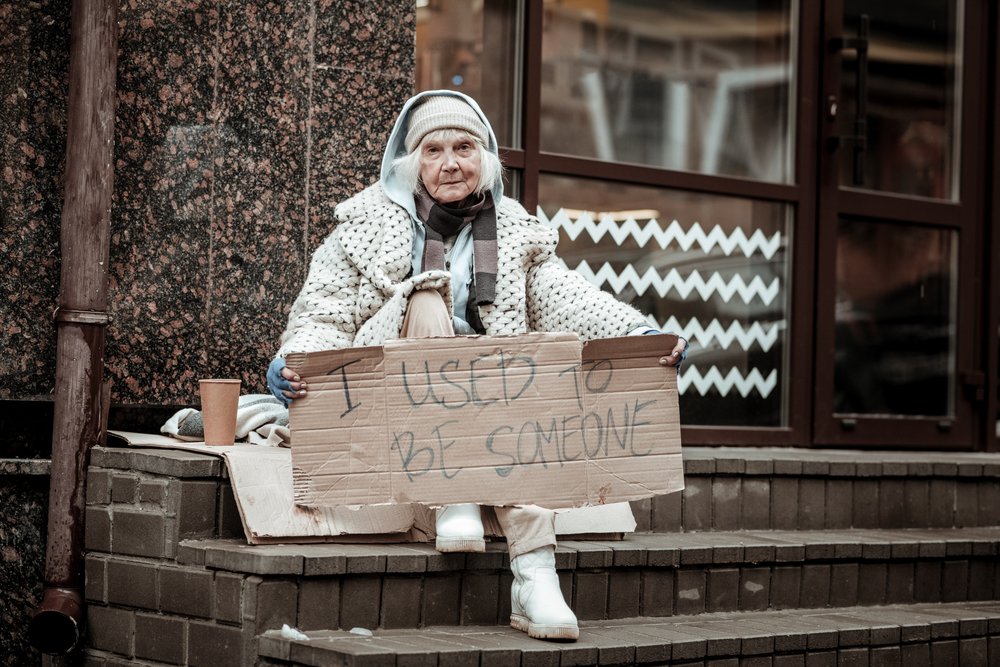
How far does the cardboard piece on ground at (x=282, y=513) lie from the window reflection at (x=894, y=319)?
129 inches

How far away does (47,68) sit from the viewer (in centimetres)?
467

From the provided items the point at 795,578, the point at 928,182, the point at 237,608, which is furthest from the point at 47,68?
the point at 928,182

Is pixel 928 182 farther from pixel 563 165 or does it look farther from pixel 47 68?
pixel 47 68

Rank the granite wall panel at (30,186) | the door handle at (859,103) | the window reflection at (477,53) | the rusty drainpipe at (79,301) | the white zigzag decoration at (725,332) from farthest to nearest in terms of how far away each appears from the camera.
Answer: the door handle at (859,103)
the white zigzag decoration at (725,332)
the window reflection at (477,53)
the granite wall panel at (30,186)
the rusty drainpipe at (79,301)

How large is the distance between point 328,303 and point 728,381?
261cm

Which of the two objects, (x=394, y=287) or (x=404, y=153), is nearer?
(x=394, y=287)

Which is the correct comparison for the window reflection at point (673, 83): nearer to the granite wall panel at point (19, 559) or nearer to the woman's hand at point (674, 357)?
the woman's hand at point (674, 357)

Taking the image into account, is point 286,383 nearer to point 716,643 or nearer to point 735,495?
point 716,643

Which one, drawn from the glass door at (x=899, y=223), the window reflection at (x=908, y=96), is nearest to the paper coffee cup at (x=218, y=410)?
the glass door at (x=899, y=223)

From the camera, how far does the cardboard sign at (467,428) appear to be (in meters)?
3.76

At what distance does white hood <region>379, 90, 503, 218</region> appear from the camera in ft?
14.8

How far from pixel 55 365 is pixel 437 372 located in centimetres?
156

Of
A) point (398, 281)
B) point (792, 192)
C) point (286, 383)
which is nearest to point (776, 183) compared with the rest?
point (792, 192)

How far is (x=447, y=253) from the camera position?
452 cm
